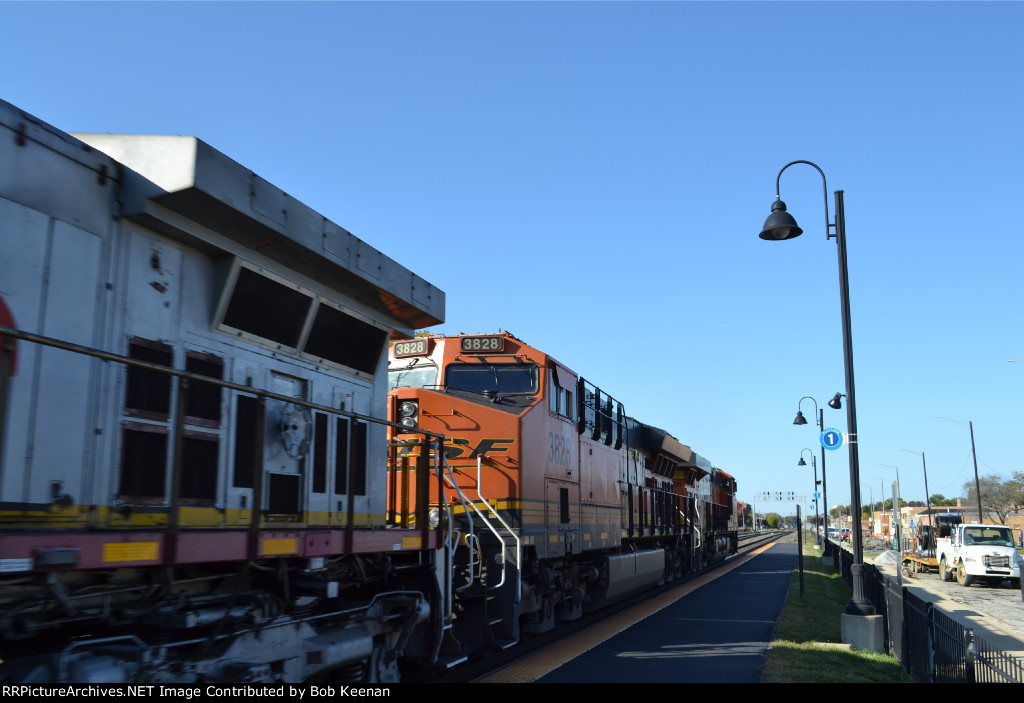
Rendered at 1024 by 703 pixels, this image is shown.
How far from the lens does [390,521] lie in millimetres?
8195

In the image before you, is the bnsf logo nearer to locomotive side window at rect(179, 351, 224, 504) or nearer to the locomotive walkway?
the locomotive walkway

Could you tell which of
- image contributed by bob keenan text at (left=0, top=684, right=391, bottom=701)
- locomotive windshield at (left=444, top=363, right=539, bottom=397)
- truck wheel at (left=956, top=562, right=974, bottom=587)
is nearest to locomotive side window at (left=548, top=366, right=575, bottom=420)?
locomotive windshield at (left=444, top=363, right=539, bottom=397)

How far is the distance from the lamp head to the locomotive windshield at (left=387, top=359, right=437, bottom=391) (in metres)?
5.50

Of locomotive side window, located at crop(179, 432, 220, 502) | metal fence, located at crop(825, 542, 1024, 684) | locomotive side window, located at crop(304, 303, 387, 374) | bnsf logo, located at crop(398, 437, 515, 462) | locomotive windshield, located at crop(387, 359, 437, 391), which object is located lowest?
metal fence, located at crop(825, 542, 1024, 684)

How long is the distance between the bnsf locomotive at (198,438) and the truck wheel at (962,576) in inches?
897

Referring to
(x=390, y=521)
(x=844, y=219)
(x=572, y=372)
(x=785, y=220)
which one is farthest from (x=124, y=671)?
(x=844, y=219)

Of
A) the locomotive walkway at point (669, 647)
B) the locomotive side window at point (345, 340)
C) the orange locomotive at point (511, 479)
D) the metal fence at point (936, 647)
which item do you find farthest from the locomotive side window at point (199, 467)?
the metal fence at point (936, 647)

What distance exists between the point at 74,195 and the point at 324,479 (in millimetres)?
3006

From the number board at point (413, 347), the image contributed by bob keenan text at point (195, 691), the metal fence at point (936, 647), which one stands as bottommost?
the metal fence at point (936, 647)

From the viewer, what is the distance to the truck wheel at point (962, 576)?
2648cm

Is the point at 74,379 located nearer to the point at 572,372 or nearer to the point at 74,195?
the point at 74,195

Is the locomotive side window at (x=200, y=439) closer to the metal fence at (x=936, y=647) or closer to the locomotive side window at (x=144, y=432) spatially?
the locomotive side window at (x=144, y=432)

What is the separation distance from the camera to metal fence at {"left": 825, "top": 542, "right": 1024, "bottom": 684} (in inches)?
283

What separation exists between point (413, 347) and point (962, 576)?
23.5m
